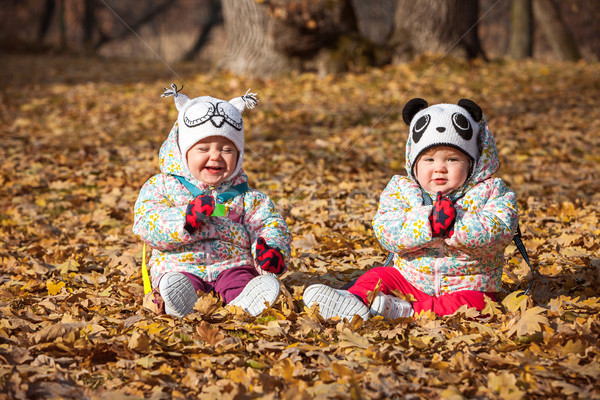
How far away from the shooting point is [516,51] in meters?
16.6

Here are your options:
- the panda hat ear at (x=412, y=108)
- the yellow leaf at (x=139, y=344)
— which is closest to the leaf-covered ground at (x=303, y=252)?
the yellow leaf at (x=139, y=344)

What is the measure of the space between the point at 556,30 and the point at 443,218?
49.4 ft

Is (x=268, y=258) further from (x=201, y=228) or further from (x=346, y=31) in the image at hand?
(x=346, y=31)

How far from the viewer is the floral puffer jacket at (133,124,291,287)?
3520mm

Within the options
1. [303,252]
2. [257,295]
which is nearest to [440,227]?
[257,295]

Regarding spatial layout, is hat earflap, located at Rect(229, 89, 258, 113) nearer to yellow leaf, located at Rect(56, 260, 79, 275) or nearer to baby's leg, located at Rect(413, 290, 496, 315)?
baby's leg, located at Rect(413, 290, 496, 315)

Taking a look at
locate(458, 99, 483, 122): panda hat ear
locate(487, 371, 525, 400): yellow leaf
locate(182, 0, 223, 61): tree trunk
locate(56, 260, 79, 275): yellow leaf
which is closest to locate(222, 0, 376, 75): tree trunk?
locate(56, 260, 79, 275): yellow leaf

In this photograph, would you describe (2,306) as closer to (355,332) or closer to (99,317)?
(99,317)

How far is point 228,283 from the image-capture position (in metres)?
3.54

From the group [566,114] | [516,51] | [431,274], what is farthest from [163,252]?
[516,51]

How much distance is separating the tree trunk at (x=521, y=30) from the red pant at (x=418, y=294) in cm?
1432

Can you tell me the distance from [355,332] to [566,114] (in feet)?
25.0

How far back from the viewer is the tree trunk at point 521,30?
1628 cm

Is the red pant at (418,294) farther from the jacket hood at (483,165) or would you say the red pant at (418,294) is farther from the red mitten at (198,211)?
the red mitten at (198,211)
